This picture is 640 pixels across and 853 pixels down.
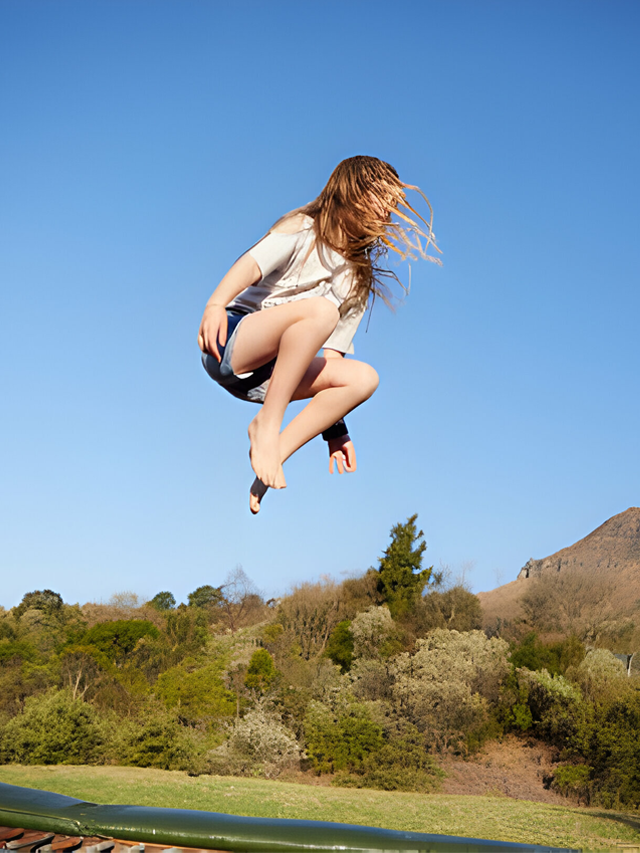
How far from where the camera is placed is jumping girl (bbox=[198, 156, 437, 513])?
3.62m

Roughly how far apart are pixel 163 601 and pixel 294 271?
12742 mm

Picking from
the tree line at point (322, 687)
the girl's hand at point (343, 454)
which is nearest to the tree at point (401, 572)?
the tree line at point (322, 687)

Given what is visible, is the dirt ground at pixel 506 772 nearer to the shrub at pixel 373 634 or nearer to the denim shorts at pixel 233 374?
the shrub at pixel 373 634

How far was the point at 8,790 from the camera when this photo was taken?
485cm

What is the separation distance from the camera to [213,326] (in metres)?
3.56

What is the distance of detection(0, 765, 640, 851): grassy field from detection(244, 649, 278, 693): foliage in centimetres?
370

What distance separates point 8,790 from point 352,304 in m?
3.71

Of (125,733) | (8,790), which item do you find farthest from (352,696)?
(8,790)

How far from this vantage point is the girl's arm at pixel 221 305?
11.7 feet

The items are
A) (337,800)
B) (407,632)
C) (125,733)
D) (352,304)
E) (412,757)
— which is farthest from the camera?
(407,632)

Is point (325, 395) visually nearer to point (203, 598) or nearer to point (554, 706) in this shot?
point (554, 706)

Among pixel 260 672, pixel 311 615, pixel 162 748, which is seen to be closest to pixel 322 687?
pixel 260 672

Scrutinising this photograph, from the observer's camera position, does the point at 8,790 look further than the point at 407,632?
No

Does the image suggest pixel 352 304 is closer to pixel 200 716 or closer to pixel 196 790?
pixel 196 790
